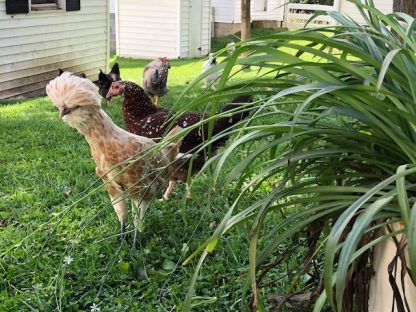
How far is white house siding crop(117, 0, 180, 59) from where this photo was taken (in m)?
13.8

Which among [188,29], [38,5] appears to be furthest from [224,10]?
[38,5]

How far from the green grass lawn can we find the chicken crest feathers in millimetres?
352

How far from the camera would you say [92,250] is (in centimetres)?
247

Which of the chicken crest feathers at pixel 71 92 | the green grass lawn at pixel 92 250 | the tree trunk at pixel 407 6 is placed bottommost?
the green grass lawn at pixel 92 250

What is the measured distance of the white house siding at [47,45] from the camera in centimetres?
749

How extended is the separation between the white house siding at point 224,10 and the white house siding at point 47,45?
7.85 m

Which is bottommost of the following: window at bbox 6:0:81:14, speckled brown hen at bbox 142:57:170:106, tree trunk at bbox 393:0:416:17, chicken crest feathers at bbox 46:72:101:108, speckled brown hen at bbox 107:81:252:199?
speckled brown hen at bbox 142:57:170:106

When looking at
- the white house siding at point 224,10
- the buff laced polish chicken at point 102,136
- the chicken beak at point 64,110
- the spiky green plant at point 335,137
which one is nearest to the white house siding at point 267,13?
the white house siding at point 224,10

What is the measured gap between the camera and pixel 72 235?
105 inches

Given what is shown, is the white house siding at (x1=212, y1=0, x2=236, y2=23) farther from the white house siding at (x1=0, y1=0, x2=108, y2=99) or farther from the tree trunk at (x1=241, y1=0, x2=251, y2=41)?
the tree trunk at (x1=241, y1=0, x2=251, y2=41)

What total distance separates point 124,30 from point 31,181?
11.7 meters

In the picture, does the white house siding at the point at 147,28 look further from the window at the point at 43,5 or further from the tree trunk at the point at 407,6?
the tree trunk at the point at 407,6

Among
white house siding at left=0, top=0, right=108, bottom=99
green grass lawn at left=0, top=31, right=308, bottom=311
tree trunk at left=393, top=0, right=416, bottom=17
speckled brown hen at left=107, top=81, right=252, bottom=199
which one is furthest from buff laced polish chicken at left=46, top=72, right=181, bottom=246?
white house siding at left=0, top=0, right=108, bottom=99

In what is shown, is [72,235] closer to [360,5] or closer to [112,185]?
[112,185]
